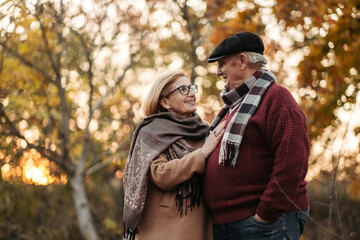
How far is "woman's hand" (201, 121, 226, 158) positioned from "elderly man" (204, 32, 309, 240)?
0.04 meters

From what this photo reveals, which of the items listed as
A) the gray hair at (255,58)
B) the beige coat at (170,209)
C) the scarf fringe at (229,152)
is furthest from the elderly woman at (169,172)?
the gray hair at (255,58)

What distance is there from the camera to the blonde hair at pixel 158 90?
3.06m

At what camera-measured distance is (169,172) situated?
2.65 m

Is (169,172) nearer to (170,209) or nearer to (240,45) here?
(170,209)

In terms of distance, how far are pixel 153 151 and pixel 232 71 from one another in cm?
76

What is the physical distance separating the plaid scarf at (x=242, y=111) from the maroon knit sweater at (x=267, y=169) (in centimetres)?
4

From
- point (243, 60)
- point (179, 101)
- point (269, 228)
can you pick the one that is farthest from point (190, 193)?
point (243, 60)

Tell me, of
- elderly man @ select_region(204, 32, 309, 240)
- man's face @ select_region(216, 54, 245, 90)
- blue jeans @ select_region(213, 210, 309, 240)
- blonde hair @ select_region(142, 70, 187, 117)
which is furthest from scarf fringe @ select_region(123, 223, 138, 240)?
man's face @ select_region(216, 54, 245, 90)

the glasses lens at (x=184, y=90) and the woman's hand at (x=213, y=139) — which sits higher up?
the glasses lens at (x=184, y=90)

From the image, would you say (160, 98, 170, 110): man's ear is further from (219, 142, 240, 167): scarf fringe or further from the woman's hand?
(219, 142, 240, 167): scarf fringe

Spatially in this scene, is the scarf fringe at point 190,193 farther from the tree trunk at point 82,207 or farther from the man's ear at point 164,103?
the tree trunk at point 82,207

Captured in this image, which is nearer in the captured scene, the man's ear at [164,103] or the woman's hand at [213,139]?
the woman's hand at [213,139]

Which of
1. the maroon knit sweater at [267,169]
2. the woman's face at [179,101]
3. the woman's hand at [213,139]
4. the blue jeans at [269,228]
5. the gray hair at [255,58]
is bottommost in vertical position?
the blue jeans at [269,228]

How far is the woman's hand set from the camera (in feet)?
8.64
